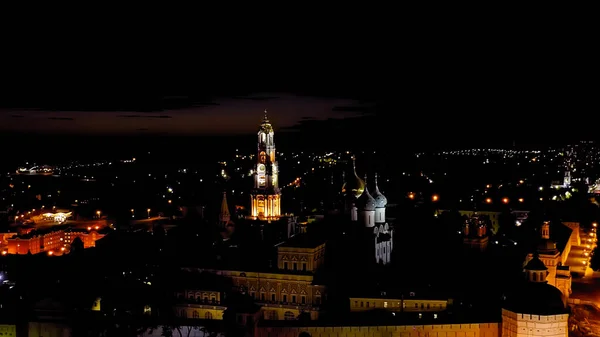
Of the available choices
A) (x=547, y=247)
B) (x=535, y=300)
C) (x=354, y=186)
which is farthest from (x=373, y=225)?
(x=535, y=300)

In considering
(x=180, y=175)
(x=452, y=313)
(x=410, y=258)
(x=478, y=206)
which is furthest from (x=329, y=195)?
(x=180, y=175)

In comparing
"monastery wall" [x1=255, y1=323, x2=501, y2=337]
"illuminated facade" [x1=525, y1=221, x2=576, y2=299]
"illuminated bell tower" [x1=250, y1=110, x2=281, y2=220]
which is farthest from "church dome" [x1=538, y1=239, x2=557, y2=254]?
"illuminated bell tower" [x1=250, y1=110, x2=281, y2=220]

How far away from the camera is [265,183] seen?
45594 mm

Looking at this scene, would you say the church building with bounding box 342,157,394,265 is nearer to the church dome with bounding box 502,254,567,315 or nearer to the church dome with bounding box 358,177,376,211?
the church dome with bounding box 358,177,376,211

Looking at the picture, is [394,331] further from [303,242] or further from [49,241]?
[49,241]

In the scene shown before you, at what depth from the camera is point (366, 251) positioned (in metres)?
27.2

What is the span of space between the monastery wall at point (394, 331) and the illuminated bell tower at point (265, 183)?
2349 centimetres

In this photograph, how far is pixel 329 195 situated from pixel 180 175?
62.0 m

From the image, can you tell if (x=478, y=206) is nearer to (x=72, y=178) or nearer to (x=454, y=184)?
Answer: (x=454, y=184)

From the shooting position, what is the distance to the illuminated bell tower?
45.2 metres

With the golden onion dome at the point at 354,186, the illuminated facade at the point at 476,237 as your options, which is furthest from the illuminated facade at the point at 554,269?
the golden onion dome at the point at 354,186

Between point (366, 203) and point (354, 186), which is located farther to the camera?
point (354, 186)

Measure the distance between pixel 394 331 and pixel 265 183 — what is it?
84.3 ft

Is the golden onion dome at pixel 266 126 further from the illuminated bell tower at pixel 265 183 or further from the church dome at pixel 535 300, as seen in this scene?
the church dome at pixel 535 300
